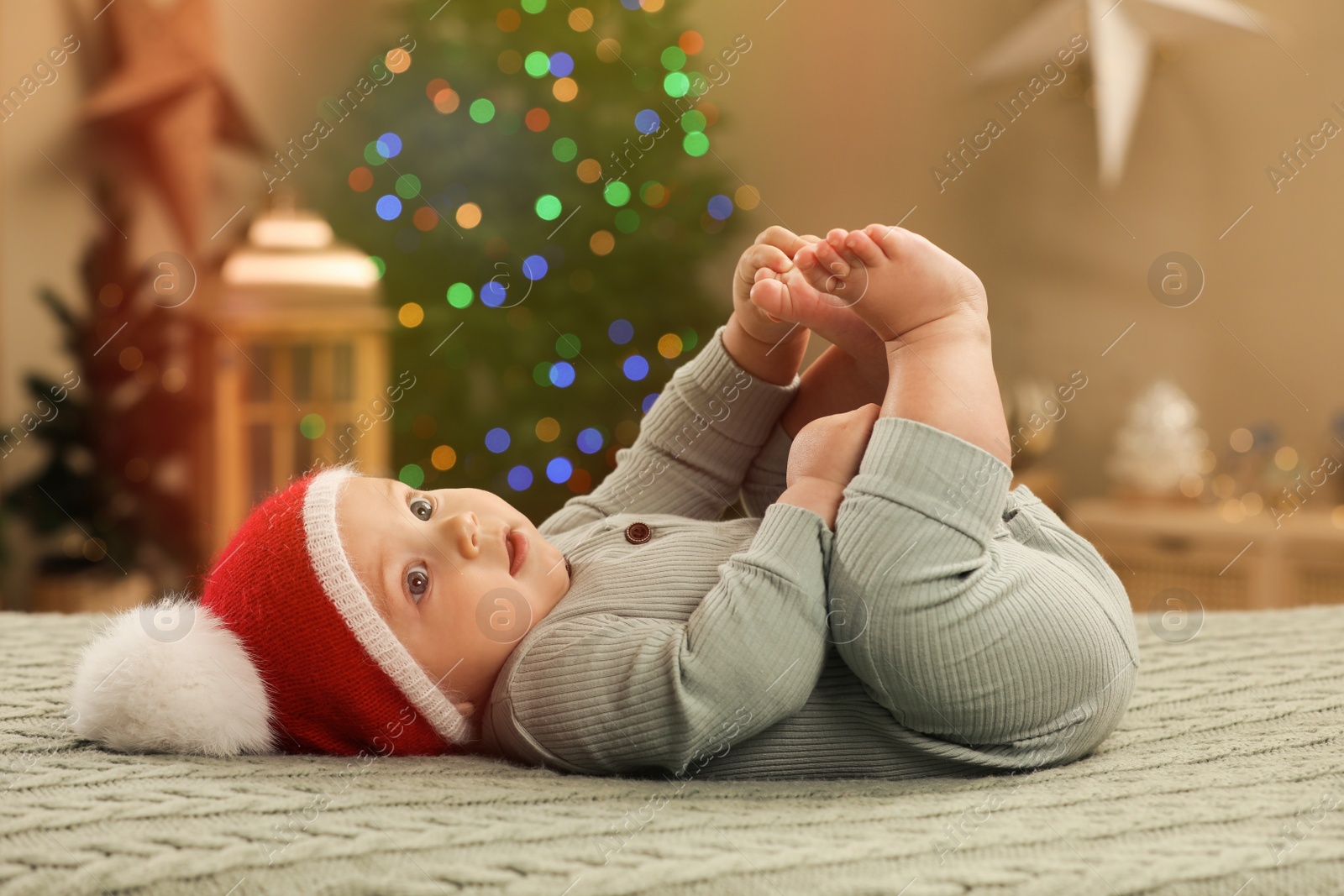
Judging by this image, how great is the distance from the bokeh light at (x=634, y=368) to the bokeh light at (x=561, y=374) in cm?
14

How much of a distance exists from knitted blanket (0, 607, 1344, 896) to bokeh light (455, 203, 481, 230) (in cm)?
210

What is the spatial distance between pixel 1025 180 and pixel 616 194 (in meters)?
1.37

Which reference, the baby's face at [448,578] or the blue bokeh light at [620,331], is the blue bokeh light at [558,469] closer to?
the blue bokeh light at [620,331]

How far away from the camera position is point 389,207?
2938 mm

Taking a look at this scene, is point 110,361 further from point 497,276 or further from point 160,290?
point 497,276

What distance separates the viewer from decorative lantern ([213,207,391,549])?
300cm

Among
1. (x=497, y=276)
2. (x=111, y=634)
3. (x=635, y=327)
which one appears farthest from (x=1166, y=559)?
(x=111, y=634)

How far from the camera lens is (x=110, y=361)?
115 inches

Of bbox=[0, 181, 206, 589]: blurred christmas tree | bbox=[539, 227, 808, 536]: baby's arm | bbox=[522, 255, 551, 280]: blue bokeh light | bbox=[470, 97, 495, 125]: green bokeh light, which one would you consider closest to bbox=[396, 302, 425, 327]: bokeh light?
bbox=[522, 255, 551, 280]: blue bokeh light

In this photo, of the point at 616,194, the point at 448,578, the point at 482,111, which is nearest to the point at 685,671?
the point at 448,578

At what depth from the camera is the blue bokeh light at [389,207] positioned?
2926mm

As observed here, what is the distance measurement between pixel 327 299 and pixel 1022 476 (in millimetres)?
2037

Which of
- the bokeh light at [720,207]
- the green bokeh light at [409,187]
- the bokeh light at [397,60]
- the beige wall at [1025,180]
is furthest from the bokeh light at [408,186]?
the bokeh light at [720,207]

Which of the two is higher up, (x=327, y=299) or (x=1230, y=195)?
(x=1230, y=195)
